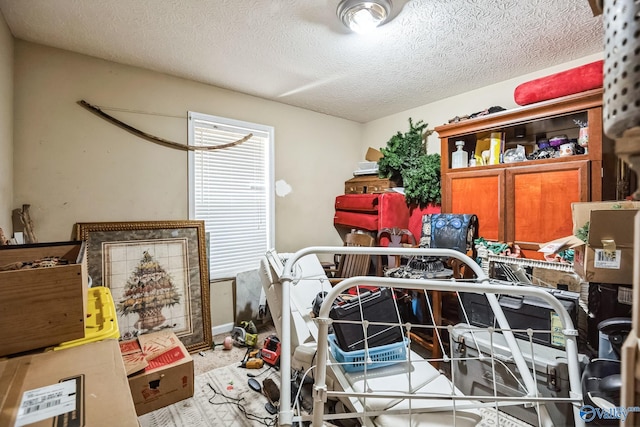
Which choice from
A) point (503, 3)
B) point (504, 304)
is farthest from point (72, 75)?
point (504, 304)

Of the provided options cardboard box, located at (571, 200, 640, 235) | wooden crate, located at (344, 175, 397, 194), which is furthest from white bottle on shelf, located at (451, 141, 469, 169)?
cardboard box, located at (571, 200, 640, 235)

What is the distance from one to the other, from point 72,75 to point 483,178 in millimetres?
3390

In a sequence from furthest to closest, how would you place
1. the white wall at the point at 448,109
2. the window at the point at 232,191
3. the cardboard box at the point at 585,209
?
the window at the point at 232,191
the white wall at the point at 448,109
the cardboard box at the point at 585,209

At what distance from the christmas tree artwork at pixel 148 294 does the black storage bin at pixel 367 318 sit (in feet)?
5.69

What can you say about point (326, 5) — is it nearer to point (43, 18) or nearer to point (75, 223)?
point (43, 18)

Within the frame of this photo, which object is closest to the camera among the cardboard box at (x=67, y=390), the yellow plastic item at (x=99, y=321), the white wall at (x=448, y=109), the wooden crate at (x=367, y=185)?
the cardboard box at (x=67, y=390)

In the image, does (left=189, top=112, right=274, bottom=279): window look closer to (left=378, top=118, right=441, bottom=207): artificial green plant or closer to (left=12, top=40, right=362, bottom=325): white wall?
(left=12, top=40, right=362, bottom=325): white wall

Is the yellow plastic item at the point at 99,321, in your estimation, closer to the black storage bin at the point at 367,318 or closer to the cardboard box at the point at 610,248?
the black storage bin at the point at 367,318

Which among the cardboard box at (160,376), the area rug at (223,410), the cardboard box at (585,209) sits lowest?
the area rug at (223,410)

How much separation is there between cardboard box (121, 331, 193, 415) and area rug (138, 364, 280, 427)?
0.08 m

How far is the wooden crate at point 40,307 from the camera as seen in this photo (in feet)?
3.27

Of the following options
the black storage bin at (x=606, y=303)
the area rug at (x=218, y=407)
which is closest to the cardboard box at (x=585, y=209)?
the black storage bin at (x=606, y=303)

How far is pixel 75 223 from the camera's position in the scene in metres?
2.23

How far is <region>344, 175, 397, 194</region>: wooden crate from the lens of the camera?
3.25 metres
